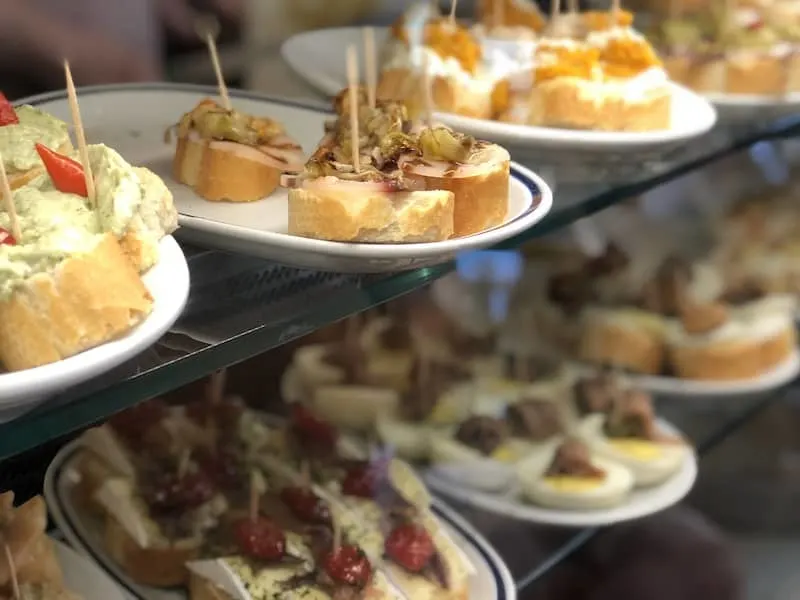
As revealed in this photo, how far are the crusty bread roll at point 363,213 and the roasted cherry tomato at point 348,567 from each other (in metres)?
0.45

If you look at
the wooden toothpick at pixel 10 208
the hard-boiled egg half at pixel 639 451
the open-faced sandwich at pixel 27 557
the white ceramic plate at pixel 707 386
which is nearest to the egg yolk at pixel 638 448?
the hard-boiled egg half at pixel 639 451

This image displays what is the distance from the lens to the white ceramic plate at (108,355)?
2.19ft

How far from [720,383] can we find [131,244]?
1.44m

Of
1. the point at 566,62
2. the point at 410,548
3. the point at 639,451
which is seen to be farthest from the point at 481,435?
the point at 566,62

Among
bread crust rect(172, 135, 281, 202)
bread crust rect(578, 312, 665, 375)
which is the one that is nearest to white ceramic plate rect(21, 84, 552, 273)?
bread crust rect(172, 135, 281, 202)

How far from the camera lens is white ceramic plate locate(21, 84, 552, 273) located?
94 cm

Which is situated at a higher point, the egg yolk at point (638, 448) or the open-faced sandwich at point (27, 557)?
the open-faced sandwich at point (27, 557)

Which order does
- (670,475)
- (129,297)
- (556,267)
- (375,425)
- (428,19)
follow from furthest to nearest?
(556,267), (670,475), (375,425), (428,19), (129,297)

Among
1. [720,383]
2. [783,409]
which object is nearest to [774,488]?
[783,409]

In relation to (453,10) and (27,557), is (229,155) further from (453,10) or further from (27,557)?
(453,10)

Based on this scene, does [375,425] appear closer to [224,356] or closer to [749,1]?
[224,356]

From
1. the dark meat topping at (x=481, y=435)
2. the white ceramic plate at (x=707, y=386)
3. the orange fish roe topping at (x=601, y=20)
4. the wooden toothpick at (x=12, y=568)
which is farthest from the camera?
the white ceramic plate at (x=707, y=386)

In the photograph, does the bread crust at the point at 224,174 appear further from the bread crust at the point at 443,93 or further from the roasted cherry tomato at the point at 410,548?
the roasted cherry tomato at the point at 410,548

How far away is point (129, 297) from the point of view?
0.74 meters
